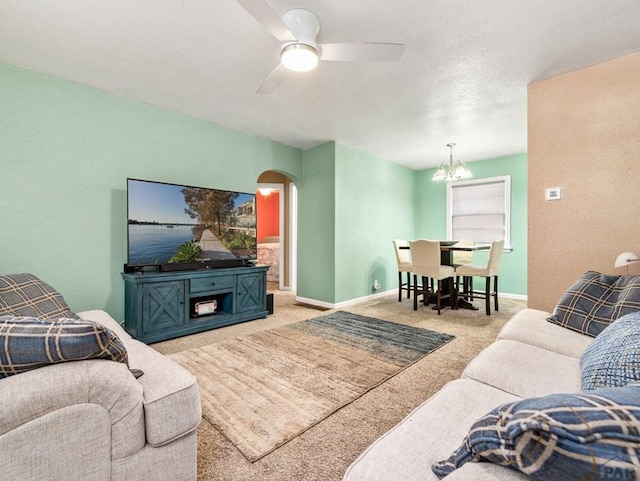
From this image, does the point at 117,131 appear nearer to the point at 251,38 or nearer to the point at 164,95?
the point at 164,95

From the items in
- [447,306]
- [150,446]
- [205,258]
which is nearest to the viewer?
[150,446]

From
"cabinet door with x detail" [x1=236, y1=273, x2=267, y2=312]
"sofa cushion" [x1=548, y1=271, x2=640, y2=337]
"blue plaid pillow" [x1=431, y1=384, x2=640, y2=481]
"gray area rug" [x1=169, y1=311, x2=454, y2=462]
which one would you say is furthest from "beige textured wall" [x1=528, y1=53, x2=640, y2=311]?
"cabinet door with x detail" [x1=236, y1=273, x2=267, y2=312]

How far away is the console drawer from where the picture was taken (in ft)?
10.8

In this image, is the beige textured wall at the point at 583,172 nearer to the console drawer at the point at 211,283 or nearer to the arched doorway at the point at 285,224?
the console drawer at the point at 211,283

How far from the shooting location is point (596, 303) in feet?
6.06

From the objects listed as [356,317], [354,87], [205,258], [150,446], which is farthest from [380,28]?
[356,317]

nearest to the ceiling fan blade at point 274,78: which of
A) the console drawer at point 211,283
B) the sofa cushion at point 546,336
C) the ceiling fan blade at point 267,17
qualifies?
the ceiling fan blade at point 267,17

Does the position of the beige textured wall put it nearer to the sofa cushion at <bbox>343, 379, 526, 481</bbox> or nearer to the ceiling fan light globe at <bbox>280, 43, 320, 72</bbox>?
the sofa cushion at <bbox>343, 379, 526, 481</bbox>

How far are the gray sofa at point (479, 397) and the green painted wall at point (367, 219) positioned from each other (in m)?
2.92

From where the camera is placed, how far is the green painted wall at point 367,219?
4.66m

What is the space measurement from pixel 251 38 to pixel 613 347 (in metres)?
2.68

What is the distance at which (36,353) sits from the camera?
0.93 m

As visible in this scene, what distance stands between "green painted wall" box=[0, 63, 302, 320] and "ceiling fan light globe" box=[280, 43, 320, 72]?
2139mm

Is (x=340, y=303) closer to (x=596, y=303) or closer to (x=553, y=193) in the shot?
(x=553, y=193)
